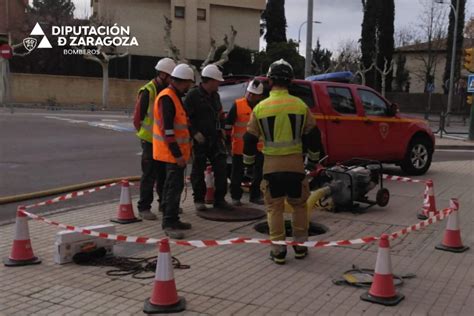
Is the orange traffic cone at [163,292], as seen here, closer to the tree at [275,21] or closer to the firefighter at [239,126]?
the firefighter at [239,126]

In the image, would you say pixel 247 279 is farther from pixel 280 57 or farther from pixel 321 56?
pixel 321 56

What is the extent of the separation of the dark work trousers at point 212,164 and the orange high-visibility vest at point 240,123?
1.74 ft

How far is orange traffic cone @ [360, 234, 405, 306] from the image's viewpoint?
475 centimetres

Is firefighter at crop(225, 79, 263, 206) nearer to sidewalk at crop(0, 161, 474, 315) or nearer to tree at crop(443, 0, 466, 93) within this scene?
sidewalk at crop(0, 161, 474, 315)

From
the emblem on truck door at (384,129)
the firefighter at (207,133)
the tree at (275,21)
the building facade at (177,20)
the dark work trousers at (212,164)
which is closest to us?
the firefighter at (207,133)

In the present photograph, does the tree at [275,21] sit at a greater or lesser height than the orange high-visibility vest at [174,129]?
greater

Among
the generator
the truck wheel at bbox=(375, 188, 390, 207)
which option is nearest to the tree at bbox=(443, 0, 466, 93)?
the truck wheel at bbox=(375, 188, 390, 207)

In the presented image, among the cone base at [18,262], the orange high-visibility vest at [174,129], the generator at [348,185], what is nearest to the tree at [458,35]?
the generator at [348,185]

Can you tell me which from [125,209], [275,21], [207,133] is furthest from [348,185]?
[275,21]

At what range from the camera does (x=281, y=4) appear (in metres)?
64.2

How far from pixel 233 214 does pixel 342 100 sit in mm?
4217

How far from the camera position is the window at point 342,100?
11.0 m

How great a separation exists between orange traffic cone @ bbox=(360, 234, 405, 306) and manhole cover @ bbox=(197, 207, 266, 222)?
314cm

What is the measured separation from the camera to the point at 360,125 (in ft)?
37.1
